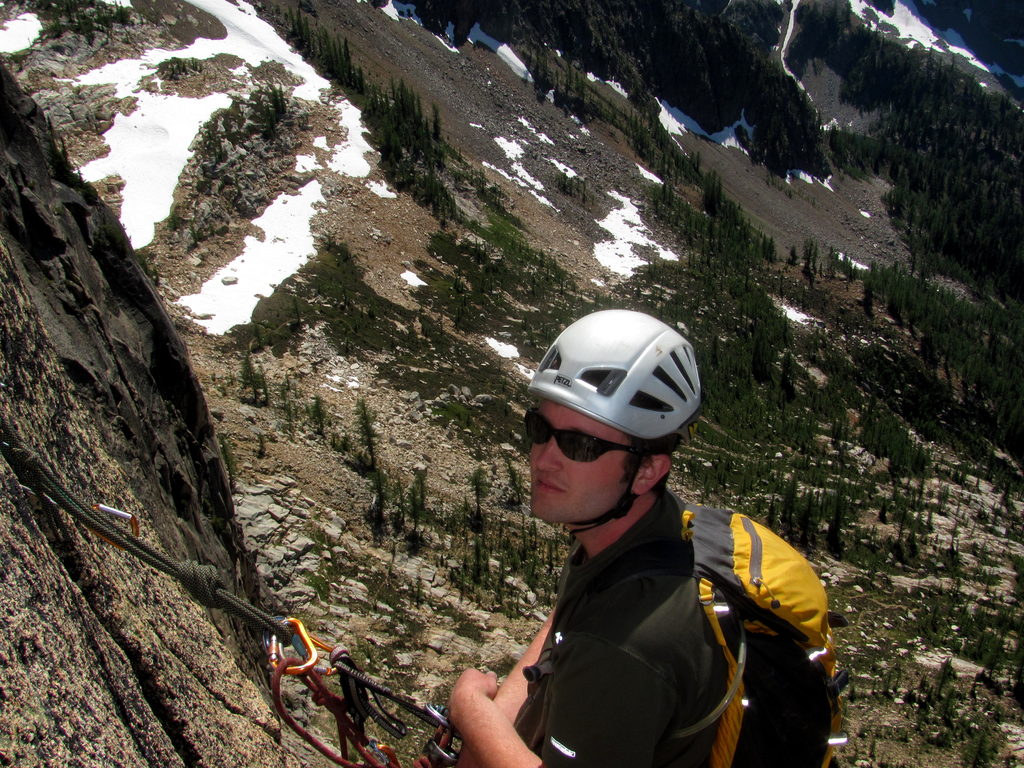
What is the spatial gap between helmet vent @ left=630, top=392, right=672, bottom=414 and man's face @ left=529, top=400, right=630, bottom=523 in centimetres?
15

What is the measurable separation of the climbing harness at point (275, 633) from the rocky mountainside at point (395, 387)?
0.59 ft

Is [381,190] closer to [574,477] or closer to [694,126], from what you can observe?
[574,477]

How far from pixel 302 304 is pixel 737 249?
165 feet

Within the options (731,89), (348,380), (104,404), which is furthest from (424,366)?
(731,89)

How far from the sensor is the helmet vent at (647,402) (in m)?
2.91

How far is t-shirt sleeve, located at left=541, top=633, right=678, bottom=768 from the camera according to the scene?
2041mm

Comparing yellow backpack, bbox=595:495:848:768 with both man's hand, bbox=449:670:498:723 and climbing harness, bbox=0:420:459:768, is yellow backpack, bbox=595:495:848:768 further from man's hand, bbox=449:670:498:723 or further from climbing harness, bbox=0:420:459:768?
climbing harness, bbox=0:420:459:768

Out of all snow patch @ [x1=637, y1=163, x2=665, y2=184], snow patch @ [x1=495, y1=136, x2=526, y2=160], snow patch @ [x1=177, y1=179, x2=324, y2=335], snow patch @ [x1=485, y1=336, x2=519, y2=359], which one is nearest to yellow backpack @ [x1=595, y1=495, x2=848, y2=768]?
snow patch @ [x1=177, y1=179, x2=324, y2=335]

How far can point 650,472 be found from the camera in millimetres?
2809

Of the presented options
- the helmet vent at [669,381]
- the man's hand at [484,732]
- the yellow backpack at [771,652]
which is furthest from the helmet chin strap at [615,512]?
the man's hand at [484,732]

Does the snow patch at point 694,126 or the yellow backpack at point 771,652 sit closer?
the yellow backpack at point 771,652

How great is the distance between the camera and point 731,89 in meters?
107

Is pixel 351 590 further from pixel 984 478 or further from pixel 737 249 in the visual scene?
pixel 737 249

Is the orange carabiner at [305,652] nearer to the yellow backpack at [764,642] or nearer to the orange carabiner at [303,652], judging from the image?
the orange carabiner at [303,652]
